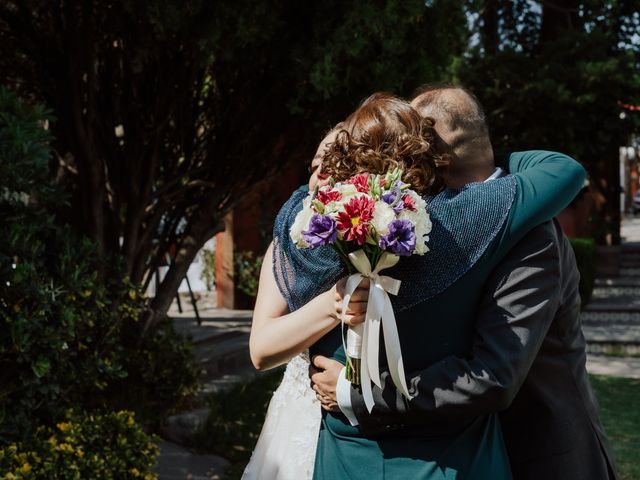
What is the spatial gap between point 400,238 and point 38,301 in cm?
221

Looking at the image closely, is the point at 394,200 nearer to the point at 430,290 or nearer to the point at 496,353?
the point at 430,290

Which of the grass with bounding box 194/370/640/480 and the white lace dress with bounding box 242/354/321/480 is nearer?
the white lace dress with bounding box 242/354/321/480

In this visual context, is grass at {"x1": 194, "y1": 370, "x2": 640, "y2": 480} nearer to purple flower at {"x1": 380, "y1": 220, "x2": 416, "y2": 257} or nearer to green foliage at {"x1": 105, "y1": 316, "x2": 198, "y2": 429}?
green foliage at {"x1": 105, "y1": 316, "x2": 198, "y2": 429}

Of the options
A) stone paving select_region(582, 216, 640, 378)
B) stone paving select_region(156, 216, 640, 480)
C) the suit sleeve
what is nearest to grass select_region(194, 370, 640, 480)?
stone paving select_region(156, 216, 640, 480)

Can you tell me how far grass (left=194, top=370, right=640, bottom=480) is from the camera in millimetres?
5703

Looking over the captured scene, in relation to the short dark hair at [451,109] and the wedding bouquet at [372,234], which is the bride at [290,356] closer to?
the wedding bouquet at [372,234]

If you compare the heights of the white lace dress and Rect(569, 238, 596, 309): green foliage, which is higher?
the white lace dress

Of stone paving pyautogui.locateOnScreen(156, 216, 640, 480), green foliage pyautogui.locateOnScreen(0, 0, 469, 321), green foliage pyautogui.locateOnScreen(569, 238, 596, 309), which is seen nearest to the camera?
green foliage pyautogui.locateOnScreen(0, 0, 469, 321)

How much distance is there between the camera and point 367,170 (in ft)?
6.07

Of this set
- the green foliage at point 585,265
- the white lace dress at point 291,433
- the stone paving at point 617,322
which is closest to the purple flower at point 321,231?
the white lace dress at point 291,433

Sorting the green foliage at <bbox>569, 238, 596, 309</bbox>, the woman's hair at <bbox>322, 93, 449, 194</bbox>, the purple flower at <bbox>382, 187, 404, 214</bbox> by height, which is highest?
the woman's hair at <bbox>322, 93, 449, 194</bbox>

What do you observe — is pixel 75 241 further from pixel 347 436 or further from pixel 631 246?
pixel 631 246

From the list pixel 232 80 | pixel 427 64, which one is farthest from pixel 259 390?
pixel 427 64

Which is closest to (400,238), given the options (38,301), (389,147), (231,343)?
(389,147)
